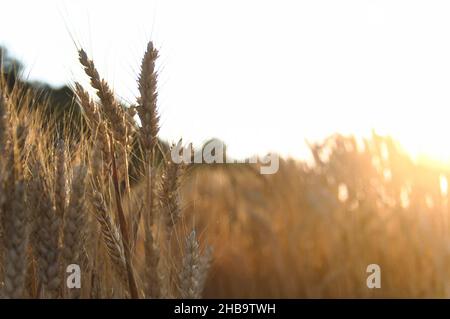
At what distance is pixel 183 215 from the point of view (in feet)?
7.29

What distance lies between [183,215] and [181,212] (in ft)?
0.06

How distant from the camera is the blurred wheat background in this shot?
1964mm

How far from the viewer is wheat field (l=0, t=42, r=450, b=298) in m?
1.96

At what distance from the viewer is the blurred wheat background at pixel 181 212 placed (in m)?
1.96

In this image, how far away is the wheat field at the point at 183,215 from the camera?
1962 mm

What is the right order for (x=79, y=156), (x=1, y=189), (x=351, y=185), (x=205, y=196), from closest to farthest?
(x=1, y=189) < (x=79, y=156) < (x=351, y=185) < (x=205, y=196)

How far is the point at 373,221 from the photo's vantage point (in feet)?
11.2
